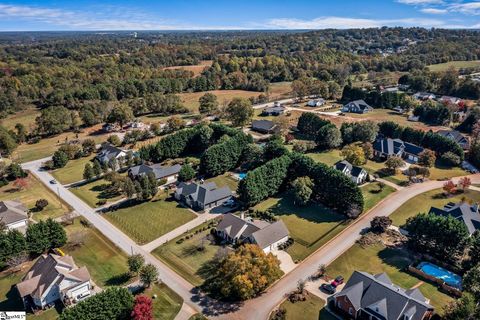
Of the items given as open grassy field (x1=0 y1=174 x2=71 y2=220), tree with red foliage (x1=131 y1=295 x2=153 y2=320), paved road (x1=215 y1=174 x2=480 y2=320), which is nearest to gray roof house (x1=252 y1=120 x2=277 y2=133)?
paved road (x1=215 y1=174 x2=480 y2=320)

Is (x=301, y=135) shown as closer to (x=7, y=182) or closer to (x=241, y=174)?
(x=241, y=174)

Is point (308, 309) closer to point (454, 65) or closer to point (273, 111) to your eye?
point (273, 111)

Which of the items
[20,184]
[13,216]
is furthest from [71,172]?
[13,216]

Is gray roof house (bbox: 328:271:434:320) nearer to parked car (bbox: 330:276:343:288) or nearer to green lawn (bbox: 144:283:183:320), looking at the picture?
parked car (bbox: 330:276:343:288)

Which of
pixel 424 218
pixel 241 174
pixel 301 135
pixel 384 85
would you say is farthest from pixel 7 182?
pixel 384 85

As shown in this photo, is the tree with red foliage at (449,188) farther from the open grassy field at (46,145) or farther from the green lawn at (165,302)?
the open grassy field at (46,145)

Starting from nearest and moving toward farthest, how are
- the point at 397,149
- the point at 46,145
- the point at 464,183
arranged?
1. the point at 464,183
2. the point at 397,149
3. the point at 46,145
